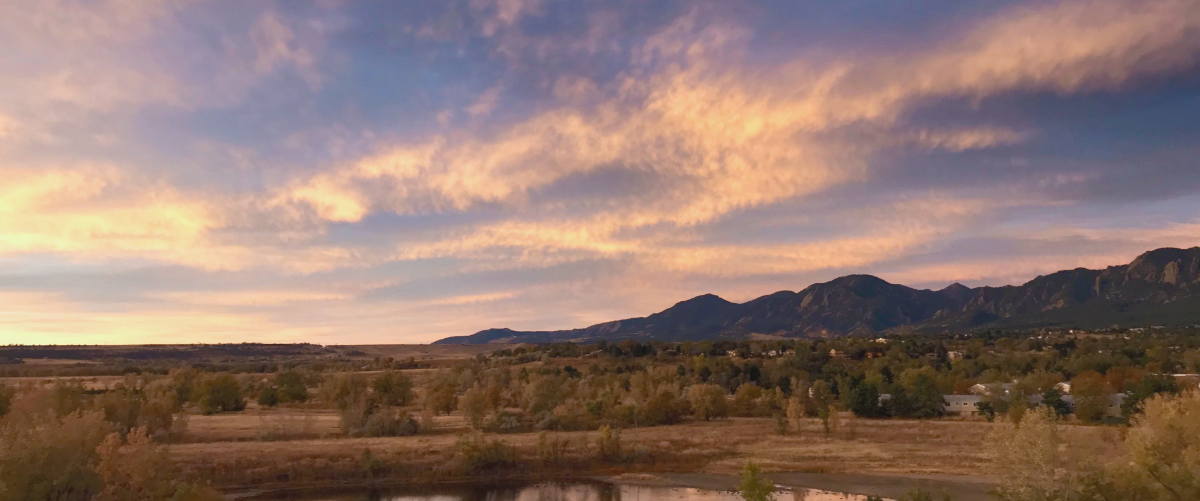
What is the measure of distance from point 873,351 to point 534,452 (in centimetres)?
10690

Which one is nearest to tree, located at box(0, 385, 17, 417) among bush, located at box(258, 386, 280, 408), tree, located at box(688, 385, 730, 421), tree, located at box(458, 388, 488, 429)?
bush, located at box(258, 386, 280, 408)

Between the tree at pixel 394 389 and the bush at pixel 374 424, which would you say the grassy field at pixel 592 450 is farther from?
the tree at pixel 394 389

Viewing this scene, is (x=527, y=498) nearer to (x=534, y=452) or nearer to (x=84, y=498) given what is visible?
(x=534, y=452)

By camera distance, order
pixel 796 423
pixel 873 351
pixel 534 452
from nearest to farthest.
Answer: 1. pixel 534 452
2. pixel 796 423
3. pixel 873 351

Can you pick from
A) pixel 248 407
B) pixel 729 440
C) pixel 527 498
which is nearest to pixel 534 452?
pixel 527 498

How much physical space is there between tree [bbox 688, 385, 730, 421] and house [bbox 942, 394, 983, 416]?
26.0 meters

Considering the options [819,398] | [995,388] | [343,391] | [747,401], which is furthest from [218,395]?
[995,388]

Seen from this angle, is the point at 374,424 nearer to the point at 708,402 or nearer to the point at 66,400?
the point at 66,400

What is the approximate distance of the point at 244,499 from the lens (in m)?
43.1

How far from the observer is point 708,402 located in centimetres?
7925

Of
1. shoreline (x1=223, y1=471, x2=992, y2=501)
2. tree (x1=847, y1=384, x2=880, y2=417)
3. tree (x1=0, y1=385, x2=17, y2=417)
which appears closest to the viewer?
shoreline (x1=223, y1=471, x2=992, y2=501)

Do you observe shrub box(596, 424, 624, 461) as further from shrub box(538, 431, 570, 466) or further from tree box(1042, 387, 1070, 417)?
tree box(1042, 387, 1070, 417)

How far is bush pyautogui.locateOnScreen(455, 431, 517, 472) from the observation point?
51.5 meters

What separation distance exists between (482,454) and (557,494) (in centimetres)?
807
